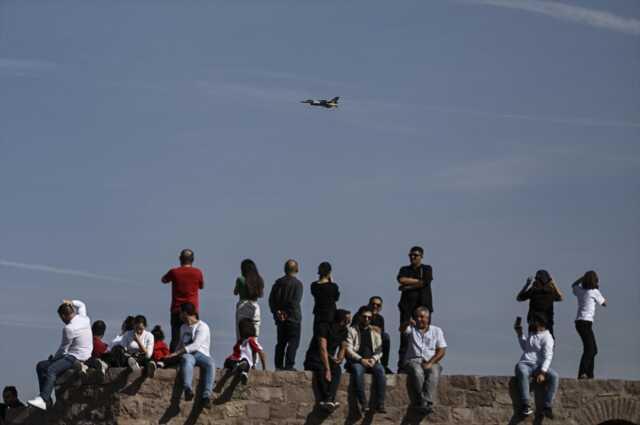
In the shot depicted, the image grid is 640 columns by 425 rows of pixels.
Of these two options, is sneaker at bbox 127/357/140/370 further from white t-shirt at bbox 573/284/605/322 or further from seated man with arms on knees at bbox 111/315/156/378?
white t-shirt at bbox 573/284/605/322

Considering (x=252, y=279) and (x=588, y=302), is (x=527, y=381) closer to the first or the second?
(x=588, y=302)

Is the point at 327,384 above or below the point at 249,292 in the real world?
below

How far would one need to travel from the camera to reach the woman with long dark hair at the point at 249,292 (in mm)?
21203

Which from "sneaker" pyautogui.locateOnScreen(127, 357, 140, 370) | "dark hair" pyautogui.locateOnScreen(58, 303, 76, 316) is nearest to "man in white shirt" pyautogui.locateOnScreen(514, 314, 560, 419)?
"sneaker" pyautogui.locateOnScreen(127, 357, 140, 370)

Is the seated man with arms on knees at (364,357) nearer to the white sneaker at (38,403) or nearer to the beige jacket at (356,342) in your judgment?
the beige jacket at (356,342)

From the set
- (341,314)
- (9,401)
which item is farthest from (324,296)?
(9,401)

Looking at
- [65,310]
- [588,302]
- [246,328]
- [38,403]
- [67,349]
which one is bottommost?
[38,403]

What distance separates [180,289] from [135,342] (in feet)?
2.82

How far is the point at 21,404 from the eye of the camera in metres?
21.5

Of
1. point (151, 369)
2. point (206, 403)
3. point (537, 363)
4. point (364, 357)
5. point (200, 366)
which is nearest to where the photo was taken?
point (151, 369)

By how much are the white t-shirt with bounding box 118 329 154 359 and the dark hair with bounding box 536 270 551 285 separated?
4918 mm

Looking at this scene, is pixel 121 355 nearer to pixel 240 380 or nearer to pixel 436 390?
pixel 240 380

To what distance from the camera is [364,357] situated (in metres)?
21.2

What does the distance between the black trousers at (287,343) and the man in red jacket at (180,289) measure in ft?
3.68
